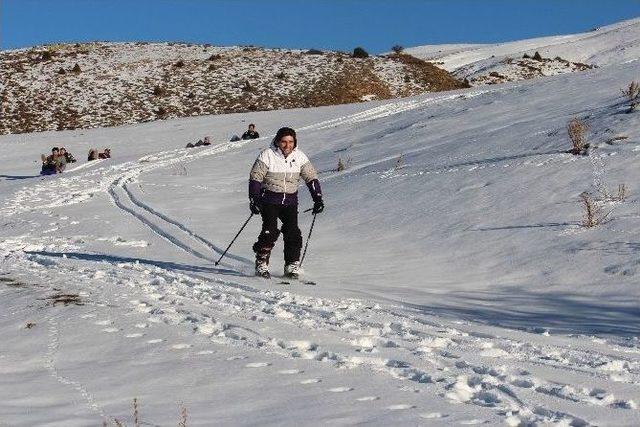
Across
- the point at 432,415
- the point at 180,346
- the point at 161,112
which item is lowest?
the point at 432,415

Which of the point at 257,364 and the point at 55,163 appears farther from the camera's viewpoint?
the point at 55,163

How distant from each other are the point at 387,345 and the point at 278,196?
3827 millimetres

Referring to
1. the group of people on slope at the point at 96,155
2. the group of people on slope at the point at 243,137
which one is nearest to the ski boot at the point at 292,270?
the group of people on slope at the point at 243,137

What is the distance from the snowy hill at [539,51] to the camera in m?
49.8

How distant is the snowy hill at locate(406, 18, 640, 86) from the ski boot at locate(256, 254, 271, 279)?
39.7 meters

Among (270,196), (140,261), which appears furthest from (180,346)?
(140,261)

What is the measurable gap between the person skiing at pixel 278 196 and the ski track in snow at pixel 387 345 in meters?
0.84

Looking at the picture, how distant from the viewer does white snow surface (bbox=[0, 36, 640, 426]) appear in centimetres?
407

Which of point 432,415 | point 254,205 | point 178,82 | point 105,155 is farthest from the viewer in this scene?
point 178,82

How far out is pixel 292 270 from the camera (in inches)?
344

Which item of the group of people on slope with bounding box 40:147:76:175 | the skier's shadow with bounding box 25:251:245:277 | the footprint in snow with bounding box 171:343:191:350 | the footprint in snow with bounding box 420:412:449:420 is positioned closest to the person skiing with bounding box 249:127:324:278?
the skier's shadow with bounding box 25:251:245:277

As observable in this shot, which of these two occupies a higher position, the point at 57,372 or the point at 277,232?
the point at 277,232

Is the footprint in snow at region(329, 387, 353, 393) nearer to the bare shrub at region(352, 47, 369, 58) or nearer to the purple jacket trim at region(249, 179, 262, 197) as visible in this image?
the purple jacket trim at region(249, 179, 262, 197)

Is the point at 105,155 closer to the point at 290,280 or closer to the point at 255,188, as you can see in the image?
the point at 255,188
